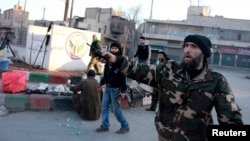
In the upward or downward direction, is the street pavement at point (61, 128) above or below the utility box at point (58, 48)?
below

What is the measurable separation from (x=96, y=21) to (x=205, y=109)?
59099mm

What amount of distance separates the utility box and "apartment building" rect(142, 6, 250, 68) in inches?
1582

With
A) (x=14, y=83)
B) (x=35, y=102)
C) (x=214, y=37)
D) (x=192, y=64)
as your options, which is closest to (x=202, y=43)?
(x=192, y=64)

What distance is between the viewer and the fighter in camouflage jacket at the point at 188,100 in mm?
2811

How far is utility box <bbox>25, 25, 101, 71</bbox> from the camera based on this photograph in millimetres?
14430

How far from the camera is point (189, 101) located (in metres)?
2.84

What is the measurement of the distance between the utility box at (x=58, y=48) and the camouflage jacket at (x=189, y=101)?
11822mm

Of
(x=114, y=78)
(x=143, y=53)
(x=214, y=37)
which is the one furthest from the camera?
(x=214, y=37)

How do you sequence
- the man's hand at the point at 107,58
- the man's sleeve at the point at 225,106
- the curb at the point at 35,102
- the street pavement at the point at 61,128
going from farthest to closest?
the curb at the point at 35,102 → the street pavement at the point at 61,128 → the man's hand at the point at 107,58 → the man's sleeve at the point at 225,106

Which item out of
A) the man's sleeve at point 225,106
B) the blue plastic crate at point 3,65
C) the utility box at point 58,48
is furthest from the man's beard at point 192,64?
the utility box at point 58,48

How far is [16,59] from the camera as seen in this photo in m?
16.3

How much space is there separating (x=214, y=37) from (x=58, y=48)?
48879 mm

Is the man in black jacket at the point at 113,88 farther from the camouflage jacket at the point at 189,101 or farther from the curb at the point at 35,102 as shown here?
the camouflage jacket at the point at 189,101

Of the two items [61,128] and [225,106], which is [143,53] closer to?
[61,128]
